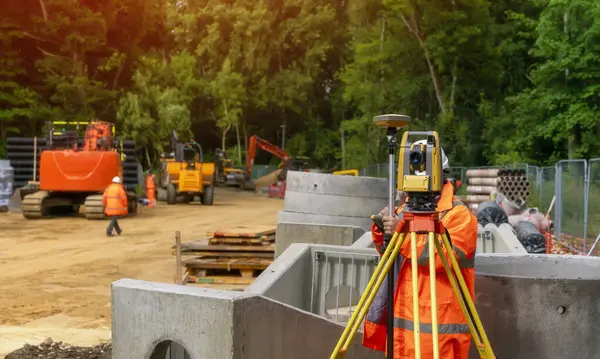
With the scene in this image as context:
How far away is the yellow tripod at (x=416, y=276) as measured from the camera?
3.86 m

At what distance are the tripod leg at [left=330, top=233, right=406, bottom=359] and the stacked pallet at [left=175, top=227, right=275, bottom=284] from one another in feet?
21.2

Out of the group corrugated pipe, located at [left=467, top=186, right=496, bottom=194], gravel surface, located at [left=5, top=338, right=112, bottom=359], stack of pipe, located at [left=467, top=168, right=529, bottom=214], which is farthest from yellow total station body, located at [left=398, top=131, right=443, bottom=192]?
corrugated pipe, located at [left=467, top=186, right=496, bottom=194]

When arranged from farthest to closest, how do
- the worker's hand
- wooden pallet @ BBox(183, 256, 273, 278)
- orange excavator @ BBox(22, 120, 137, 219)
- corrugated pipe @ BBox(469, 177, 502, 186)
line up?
orange excavator @ BBox(22, 120, 137, 219), corrugated pipe @ BBox(469, 177, 502, 186), wooden pallet @ BBox(183, 256, 273, 278), the worker's hand

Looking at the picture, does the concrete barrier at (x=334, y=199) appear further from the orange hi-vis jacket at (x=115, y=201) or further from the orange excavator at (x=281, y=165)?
the orange excavator at (x=281, y=165)

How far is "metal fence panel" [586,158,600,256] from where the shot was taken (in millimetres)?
13539

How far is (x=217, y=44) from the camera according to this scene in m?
69.3

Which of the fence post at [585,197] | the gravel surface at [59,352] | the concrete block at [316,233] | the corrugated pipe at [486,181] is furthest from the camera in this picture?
the corrugated pipe at [486,181]

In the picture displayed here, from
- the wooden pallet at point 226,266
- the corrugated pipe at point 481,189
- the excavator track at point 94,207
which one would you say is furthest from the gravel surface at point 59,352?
the excavator track at point 94,207

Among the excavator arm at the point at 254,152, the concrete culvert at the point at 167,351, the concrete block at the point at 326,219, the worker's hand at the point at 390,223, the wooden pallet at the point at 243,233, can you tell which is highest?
the excavator arm at the point at 254,152

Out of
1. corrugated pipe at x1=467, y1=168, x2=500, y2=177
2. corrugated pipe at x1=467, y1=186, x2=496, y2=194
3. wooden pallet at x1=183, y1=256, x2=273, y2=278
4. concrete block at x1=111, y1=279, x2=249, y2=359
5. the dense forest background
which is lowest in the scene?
wooden pallet at x1=183, y1=256, x2=273, y2=278

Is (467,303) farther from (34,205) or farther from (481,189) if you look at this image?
(34,205)

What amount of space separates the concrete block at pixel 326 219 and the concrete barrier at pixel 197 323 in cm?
557

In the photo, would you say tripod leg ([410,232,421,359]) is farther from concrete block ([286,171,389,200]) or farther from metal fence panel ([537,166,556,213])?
metal fence panel ([537,166,556,213])

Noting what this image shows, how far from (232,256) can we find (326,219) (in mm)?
1637
